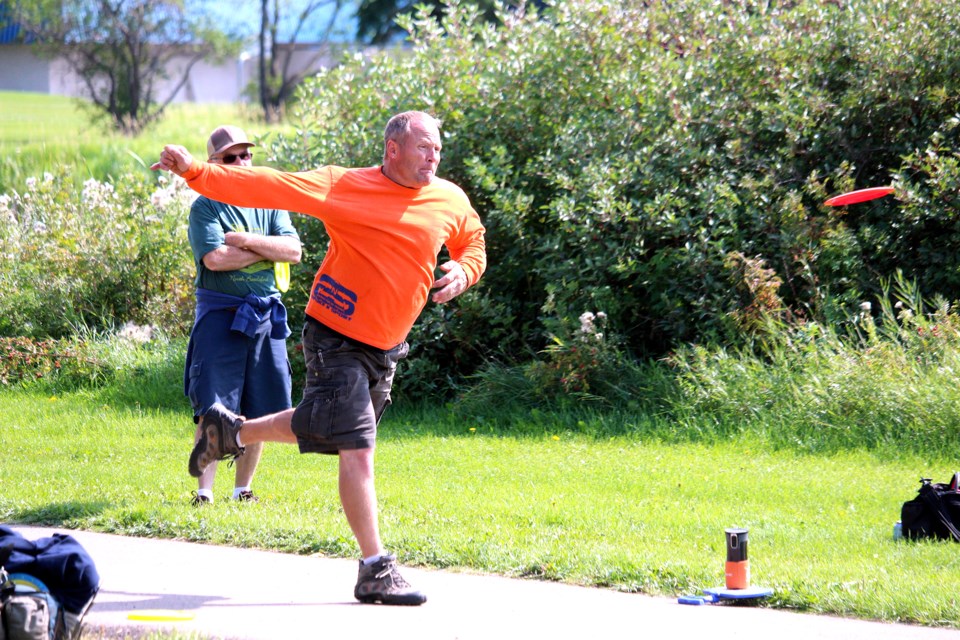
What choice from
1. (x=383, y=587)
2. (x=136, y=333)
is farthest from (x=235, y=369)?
(x=136, y=333)

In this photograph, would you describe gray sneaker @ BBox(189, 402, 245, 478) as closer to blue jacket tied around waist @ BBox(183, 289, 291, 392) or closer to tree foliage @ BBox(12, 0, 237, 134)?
blue jacket tied around waist @ BBox(183, 289, 291, 392)

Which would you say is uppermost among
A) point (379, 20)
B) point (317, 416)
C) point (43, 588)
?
point (379, 20)

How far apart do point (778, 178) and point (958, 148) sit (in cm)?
146

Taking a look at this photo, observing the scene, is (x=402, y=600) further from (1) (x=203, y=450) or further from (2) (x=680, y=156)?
(2) (x=680, y=156)

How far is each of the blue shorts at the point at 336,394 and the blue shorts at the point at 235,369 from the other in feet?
5.29

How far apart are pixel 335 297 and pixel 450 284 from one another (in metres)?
0.51

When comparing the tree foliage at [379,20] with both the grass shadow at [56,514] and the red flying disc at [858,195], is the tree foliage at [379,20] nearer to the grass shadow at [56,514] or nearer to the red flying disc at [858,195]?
the red flying disc at [858,195]

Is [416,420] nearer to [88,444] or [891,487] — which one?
[88,444]

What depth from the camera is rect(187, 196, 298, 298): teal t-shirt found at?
6746 mm

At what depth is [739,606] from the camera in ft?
16.9

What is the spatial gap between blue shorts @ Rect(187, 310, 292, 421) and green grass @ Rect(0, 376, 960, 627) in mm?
601

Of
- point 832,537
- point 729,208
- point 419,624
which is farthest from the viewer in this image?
point 729,208

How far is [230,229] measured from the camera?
688 centimetres

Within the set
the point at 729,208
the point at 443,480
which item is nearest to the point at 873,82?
the point at 729,208
